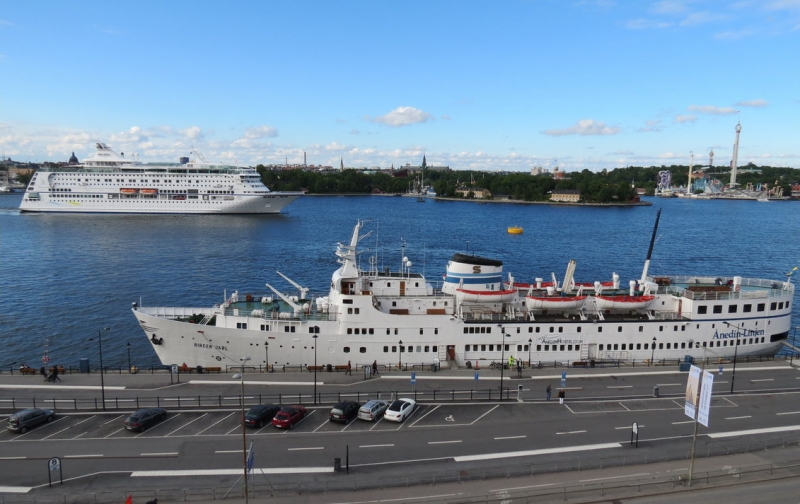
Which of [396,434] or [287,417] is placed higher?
[287,417]

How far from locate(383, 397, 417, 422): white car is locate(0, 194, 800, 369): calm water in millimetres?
14722

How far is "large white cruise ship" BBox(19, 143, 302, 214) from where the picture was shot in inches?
5768

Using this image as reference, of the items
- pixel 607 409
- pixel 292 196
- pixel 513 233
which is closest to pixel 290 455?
pixel 607 409

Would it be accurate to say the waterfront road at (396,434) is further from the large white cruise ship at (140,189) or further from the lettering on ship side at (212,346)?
the large white cruise ship at (140,189)

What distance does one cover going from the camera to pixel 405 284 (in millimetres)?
36000

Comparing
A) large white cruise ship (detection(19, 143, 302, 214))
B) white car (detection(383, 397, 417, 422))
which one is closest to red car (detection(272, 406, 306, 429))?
white car (detection(383, 397, 417, 422))

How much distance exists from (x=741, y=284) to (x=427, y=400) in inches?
1133

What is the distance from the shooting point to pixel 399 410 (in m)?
25.4

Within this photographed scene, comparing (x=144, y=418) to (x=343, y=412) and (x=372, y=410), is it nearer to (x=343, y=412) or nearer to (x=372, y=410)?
(x=343, y=412)

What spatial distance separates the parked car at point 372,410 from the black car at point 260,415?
13.2 feet

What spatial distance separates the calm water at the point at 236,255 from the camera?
51.3 meters

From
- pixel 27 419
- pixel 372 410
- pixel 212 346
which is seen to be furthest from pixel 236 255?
pixel 372 410

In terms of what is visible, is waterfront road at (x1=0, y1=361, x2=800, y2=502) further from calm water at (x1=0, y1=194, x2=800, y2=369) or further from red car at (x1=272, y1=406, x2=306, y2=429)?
calm water at (x1=0, y1=194, x2=800, y2=369)

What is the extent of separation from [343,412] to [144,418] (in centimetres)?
903
